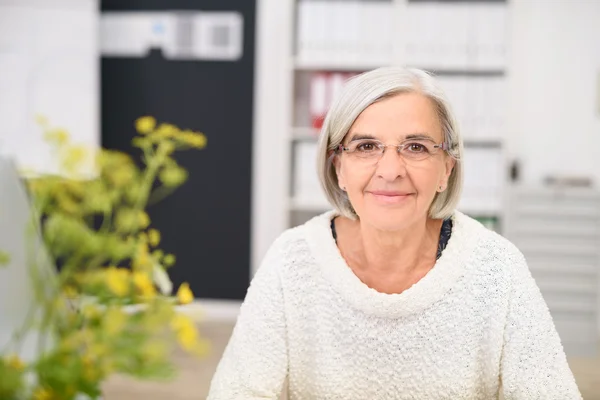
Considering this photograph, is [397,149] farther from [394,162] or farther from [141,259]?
[141,259]

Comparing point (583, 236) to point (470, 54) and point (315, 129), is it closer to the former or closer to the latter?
point (470, 54)

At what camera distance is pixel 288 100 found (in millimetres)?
4293

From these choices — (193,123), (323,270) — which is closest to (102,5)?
(193,123)

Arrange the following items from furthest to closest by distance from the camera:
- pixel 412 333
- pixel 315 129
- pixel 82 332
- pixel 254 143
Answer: pixel 254 143, pixel 315 129, pixel 412 333, pixel 82 332

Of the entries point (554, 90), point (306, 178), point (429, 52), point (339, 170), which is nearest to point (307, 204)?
point (306, 178)

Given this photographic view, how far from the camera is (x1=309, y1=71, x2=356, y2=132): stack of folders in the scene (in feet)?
13.7

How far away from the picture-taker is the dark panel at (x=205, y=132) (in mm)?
4570

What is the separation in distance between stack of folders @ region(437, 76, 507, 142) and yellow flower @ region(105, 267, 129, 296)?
3678mm

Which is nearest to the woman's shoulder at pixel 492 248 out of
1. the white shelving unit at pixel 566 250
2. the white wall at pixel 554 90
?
the white shelving unit at pixel 566 250

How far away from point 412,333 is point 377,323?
0.24 ft

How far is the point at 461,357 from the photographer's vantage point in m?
1.42

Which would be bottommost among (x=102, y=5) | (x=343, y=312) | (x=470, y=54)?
(x=343, y=312)

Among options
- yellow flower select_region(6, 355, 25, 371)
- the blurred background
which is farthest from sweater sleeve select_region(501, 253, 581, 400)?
the blurred background

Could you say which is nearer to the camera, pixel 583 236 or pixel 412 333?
pixel 412 333
